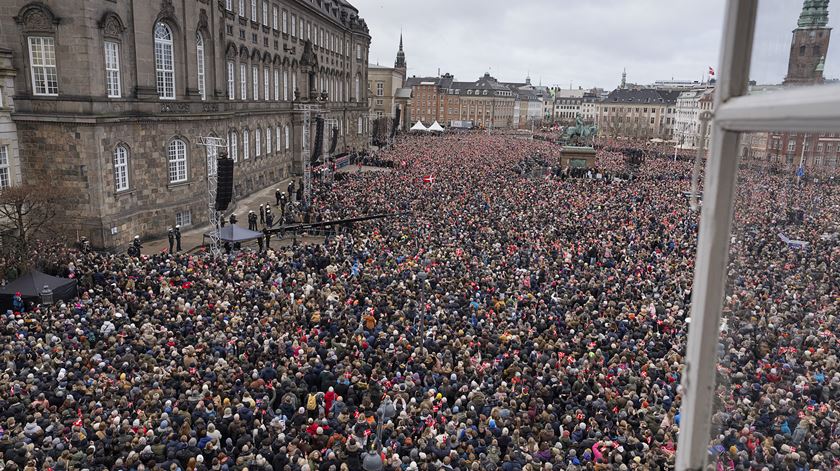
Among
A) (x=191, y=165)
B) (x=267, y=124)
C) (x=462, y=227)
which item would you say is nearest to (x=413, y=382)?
(x=462, y=227)

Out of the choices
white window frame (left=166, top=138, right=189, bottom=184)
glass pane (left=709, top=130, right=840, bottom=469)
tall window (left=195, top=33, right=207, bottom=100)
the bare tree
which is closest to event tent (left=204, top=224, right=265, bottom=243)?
white window frame (left=166, top=138, right=189, bottom=184)

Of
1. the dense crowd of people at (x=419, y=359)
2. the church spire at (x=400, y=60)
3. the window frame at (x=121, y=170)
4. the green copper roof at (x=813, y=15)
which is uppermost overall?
the church spire at (x=400, y=60)

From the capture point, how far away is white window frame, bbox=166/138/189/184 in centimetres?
3097

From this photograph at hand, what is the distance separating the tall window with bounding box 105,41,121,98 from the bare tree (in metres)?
5.17

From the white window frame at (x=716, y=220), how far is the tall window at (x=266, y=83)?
49.5 m

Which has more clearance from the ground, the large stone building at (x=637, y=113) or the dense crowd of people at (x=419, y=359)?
the large stone building at (x=637, y=113)

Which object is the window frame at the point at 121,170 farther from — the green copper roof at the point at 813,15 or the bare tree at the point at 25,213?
the green copper roof at the point at 813,15

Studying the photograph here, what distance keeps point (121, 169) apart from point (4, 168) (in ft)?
14.6

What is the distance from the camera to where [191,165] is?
32.2m

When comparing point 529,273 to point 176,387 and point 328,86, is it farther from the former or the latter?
point 328,86

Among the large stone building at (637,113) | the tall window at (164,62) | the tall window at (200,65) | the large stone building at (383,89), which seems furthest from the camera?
the large stone building at (637,113)

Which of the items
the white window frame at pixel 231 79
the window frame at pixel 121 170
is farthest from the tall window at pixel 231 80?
the window frame at pixel 121 170

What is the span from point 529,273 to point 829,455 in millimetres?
19496

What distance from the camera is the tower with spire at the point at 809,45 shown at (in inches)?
66.2
